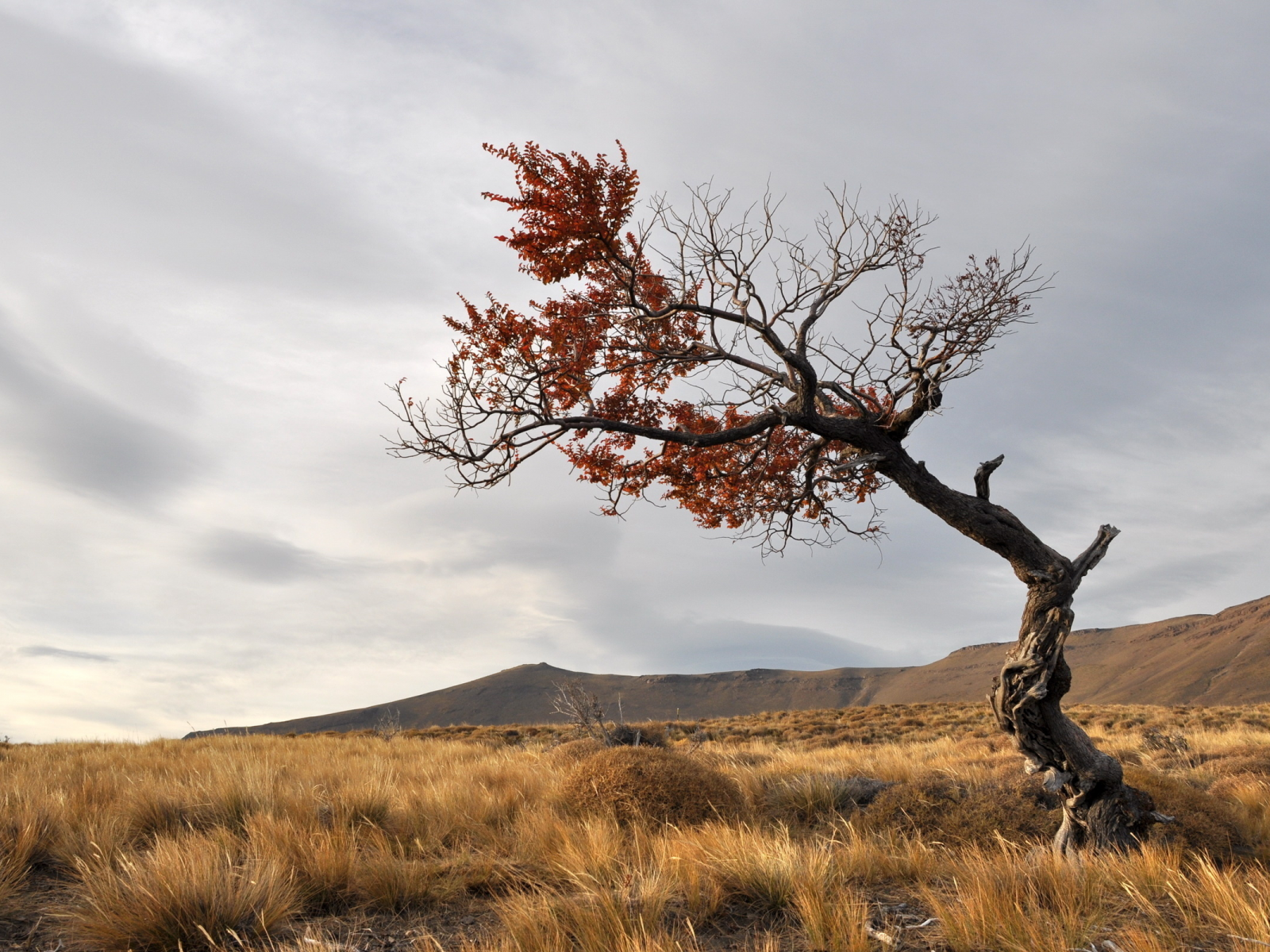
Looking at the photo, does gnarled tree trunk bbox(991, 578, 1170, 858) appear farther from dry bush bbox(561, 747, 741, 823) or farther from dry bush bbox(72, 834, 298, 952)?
dry bush bbox(72, 834, 298, 952)

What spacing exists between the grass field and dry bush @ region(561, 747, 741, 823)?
0.08m

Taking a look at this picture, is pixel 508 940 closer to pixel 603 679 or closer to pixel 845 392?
pixel 845 392

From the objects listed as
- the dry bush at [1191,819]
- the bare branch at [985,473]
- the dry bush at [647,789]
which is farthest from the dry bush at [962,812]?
the bare branch at [985,473]

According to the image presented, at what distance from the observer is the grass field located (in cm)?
442

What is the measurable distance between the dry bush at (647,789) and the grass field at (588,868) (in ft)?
0.25

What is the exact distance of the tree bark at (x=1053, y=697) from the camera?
7207 mm

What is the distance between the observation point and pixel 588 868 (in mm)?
5637

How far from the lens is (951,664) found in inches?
4946

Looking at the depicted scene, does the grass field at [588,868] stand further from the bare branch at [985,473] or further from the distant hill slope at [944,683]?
the distant hill slope at [944,683]

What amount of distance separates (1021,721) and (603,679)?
333 feet

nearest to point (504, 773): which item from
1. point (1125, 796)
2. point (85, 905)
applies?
point (85, 905)

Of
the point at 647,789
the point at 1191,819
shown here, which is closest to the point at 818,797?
the point at 647,789

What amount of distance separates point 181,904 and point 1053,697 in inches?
294

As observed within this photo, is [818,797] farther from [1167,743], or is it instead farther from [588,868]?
[1167,743]
